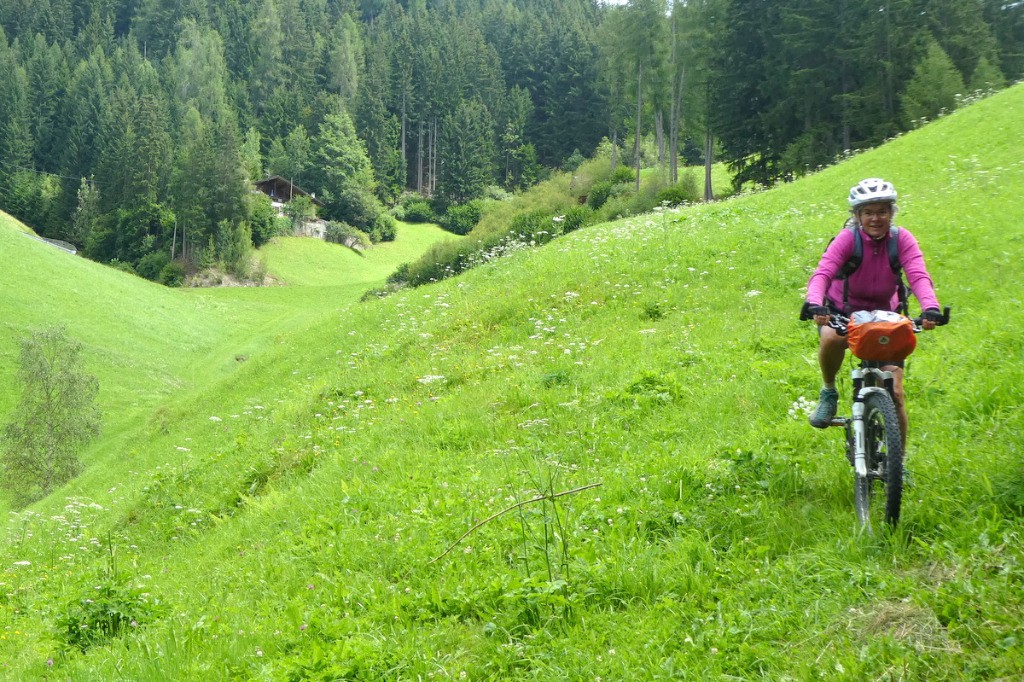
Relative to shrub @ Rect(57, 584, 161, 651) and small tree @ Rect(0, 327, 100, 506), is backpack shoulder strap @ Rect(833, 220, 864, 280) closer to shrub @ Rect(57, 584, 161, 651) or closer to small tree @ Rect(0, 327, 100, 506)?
shrub @ Rect(57, 584, 161, 651)

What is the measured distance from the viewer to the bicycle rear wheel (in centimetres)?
527

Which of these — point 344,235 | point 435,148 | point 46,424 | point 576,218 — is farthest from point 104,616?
point 435,148

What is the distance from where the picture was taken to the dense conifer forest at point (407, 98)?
4775cm

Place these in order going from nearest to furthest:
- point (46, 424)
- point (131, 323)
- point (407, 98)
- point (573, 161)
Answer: point (46, 424) < point (131, 323) < point (573, 161) < point (407, 98)

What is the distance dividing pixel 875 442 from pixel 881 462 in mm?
156

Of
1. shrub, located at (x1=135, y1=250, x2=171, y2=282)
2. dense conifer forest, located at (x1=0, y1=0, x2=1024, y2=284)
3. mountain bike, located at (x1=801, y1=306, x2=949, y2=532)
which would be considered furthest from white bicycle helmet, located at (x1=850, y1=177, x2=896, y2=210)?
shrub, located at (x1=135, y1=250, x2=171, y2=282)

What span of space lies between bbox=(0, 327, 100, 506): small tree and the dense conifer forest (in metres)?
39.6

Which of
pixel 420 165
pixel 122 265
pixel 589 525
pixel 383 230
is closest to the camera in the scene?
pixel 589 525

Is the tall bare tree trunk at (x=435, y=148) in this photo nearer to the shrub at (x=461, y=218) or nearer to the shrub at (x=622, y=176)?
the shrub at (x=461, y=218)

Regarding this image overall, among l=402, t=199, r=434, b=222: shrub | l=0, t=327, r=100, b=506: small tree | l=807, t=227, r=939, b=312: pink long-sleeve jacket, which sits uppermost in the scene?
l=402, t=199, r=434, b=222: shrub

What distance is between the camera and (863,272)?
20.6 feet

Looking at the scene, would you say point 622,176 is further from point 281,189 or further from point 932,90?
point 281,189

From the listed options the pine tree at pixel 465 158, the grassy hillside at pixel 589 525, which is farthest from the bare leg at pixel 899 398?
the pine tree at pixel 465 158

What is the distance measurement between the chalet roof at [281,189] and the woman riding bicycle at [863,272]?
106 m
